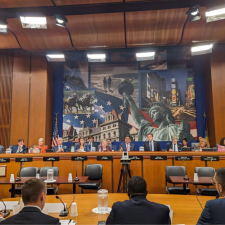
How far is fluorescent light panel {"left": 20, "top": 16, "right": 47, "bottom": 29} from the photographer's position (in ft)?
20.1

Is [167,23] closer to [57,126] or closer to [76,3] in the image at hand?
[76,3]

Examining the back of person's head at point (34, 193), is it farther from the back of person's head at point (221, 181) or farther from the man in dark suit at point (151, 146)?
the man in dark suit at point (151, 146)

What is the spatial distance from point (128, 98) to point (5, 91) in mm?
5018

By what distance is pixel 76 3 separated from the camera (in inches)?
225

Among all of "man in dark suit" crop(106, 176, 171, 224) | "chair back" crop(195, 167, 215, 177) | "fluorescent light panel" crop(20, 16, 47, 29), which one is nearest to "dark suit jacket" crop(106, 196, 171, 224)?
"man in dark suit" crop(106, 176, 171, 224)

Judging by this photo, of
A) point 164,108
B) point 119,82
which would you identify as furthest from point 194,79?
point 119,82

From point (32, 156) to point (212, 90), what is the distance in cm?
676

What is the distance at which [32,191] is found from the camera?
176 cm

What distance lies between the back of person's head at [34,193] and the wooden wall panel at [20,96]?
7.22 m

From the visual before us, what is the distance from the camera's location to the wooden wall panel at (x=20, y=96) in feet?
27.9

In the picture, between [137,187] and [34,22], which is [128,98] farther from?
[137,187]

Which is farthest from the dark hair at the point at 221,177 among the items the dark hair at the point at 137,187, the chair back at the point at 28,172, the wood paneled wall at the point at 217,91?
the wood paneled wall at the point at 217,91

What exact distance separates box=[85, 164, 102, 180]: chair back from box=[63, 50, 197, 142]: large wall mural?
11.9ft

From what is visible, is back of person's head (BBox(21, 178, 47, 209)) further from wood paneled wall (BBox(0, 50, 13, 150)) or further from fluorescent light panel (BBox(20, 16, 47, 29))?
wood paneled wall (BBox(0, 50, 13, 150))
